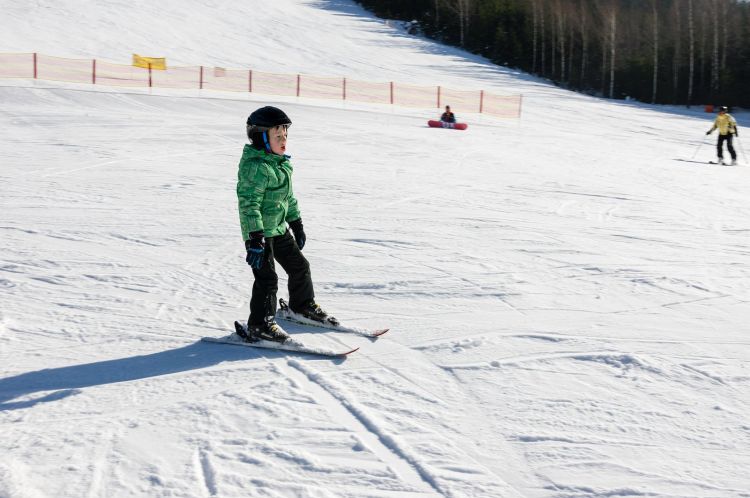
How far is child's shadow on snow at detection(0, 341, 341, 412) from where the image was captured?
165 inches

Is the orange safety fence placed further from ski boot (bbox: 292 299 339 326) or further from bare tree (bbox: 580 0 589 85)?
ski boot (bbox: 292 299 339 326)

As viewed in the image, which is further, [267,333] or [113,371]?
[267,333]

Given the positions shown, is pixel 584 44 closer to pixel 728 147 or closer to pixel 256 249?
pixel 728 147

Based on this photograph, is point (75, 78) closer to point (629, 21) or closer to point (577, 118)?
point (577, 118)

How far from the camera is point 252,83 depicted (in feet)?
99.4

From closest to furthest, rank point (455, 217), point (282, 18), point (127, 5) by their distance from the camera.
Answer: point (455, 217), point (127, 5), point (282, 18)

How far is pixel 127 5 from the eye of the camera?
148ft

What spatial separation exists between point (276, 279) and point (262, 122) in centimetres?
95

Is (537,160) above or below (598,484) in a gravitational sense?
above

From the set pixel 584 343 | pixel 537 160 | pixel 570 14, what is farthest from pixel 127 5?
pixel 584 343

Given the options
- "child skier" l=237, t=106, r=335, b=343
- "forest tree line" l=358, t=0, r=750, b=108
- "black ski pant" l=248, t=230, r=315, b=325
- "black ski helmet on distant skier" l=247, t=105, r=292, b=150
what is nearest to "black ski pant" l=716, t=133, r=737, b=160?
"black ski pant" l=248, t=230, r=315, b=325

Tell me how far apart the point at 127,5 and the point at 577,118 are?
1104 inches

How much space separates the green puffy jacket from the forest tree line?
3715cm

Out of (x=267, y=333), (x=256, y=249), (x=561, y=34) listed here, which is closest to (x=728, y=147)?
(x=267, y=333)
